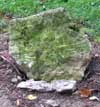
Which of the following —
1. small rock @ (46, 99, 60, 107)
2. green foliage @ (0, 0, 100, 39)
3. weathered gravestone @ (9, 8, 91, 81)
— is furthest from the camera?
green foliage @ (0, 0, 100, 39)

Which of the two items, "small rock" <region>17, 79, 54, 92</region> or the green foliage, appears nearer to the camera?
"small rock" <region>17, 79, 54, 92</region>

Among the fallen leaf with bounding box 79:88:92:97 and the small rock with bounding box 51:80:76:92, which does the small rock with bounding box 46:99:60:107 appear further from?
the fallen leaf with bounding box 79:88:92:97

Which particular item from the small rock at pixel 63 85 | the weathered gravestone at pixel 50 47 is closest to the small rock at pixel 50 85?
the small rock at pixel 63 85

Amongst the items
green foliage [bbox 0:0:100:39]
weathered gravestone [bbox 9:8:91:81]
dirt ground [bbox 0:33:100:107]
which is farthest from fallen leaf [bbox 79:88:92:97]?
green foliage [bbox 0:0:100:39]

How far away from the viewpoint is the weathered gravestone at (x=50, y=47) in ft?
14.7

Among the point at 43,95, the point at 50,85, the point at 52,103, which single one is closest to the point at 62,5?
the point at 50,85

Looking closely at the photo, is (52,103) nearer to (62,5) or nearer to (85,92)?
(85,92)

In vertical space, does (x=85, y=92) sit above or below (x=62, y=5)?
below

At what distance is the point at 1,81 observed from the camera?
4.55 metres

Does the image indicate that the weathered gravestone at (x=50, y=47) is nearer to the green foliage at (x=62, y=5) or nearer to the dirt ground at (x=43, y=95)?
the dirt ground at (x=43, y=95)

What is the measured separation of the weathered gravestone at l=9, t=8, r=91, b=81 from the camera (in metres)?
4.48

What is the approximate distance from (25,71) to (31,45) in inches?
12.9

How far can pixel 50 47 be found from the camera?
15.2ft

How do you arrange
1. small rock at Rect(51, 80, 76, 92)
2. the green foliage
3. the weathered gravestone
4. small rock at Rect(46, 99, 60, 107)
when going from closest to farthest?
small rock at Rect(46, 99, 60, 107) < small rock at Rect(51, 80, 76, 92) < the weathered gravestone < the green foliage
